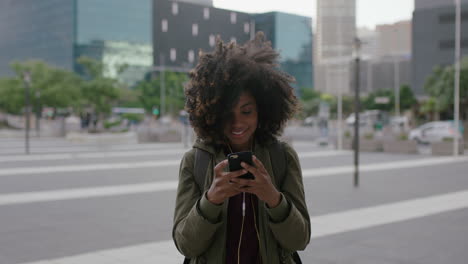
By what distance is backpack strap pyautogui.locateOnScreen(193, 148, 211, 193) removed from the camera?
2.02 m

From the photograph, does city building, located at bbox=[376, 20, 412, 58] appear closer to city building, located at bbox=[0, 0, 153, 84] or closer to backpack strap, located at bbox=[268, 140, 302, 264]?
city building, located at bbox=[0, 0, 153, 84]

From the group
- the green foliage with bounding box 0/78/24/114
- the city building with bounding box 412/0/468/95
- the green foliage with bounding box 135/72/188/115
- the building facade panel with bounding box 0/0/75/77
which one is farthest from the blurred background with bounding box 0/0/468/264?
the building facade panel with bounding box 0/0/75/77

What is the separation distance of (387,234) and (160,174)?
8876mm

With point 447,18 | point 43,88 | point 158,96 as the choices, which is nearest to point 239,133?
point 43,88

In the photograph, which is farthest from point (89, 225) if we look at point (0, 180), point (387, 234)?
point (0, 180)

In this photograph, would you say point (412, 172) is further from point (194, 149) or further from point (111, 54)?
point (111, 54)

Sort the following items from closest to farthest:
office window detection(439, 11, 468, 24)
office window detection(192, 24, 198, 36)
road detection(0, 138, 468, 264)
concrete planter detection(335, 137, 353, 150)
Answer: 1. office window detection(192, 24, 198, 36)
2. road detection(0, 138, 468, 264)
3. concrete planter detection(335, 137, 353, 150)
4. office window detection(439, 11, 468, 24)

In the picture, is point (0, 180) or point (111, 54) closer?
point (0, 180)

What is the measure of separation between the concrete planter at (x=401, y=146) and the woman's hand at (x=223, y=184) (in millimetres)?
24063

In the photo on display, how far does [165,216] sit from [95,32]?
245 feet

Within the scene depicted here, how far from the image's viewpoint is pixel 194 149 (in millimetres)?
2113

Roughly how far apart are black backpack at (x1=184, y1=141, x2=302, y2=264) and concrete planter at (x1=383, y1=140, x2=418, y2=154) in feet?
77.8

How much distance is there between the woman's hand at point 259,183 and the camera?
172cm

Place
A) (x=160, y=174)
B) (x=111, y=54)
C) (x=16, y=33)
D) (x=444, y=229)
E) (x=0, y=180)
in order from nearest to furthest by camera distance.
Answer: (x=444, y=229) < (x=0, y=180) < (x=160, y=174) < (x=111, y=54) < (x=16, y=33)
